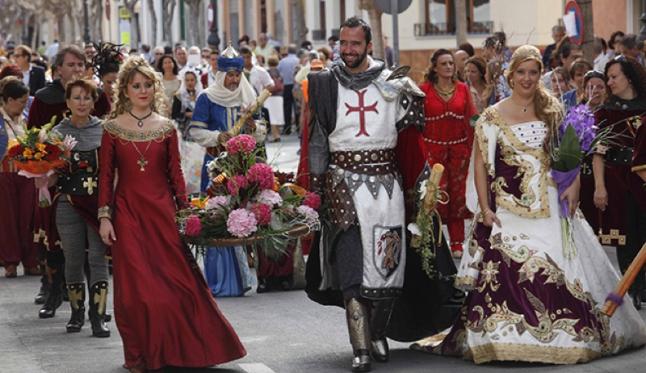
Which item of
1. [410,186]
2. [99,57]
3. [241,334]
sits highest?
[99,57]

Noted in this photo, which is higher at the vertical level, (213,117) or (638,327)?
(213,117)

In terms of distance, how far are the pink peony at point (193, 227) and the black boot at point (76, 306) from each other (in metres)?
2.03

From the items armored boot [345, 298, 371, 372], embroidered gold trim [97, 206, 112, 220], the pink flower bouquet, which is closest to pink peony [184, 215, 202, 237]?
the pink flower bouquet

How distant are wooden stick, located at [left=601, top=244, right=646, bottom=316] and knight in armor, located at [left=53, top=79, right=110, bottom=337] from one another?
3316 mm

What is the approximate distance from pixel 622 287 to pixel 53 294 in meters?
4.58

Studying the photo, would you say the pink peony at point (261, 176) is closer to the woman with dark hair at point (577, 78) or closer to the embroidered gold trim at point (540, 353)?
the embroidered gold trim at point (540, 353)

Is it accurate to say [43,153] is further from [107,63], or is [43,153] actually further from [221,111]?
[221,111]

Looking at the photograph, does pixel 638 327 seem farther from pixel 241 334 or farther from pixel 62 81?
pixel 62 81

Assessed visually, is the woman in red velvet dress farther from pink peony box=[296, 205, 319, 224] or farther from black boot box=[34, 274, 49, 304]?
black boot box=[34, 274, 49, 304]

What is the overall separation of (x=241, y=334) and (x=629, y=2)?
998 inches

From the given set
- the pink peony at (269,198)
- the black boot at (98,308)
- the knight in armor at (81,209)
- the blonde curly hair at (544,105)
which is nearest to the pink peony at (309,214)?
the pink peony at (269,198)

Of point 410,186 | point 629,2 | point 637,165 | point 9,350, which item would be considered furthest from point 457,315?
point 629,2

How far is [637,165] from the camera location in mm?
9906

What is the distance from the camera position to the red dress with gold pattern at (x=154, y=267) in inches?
364
